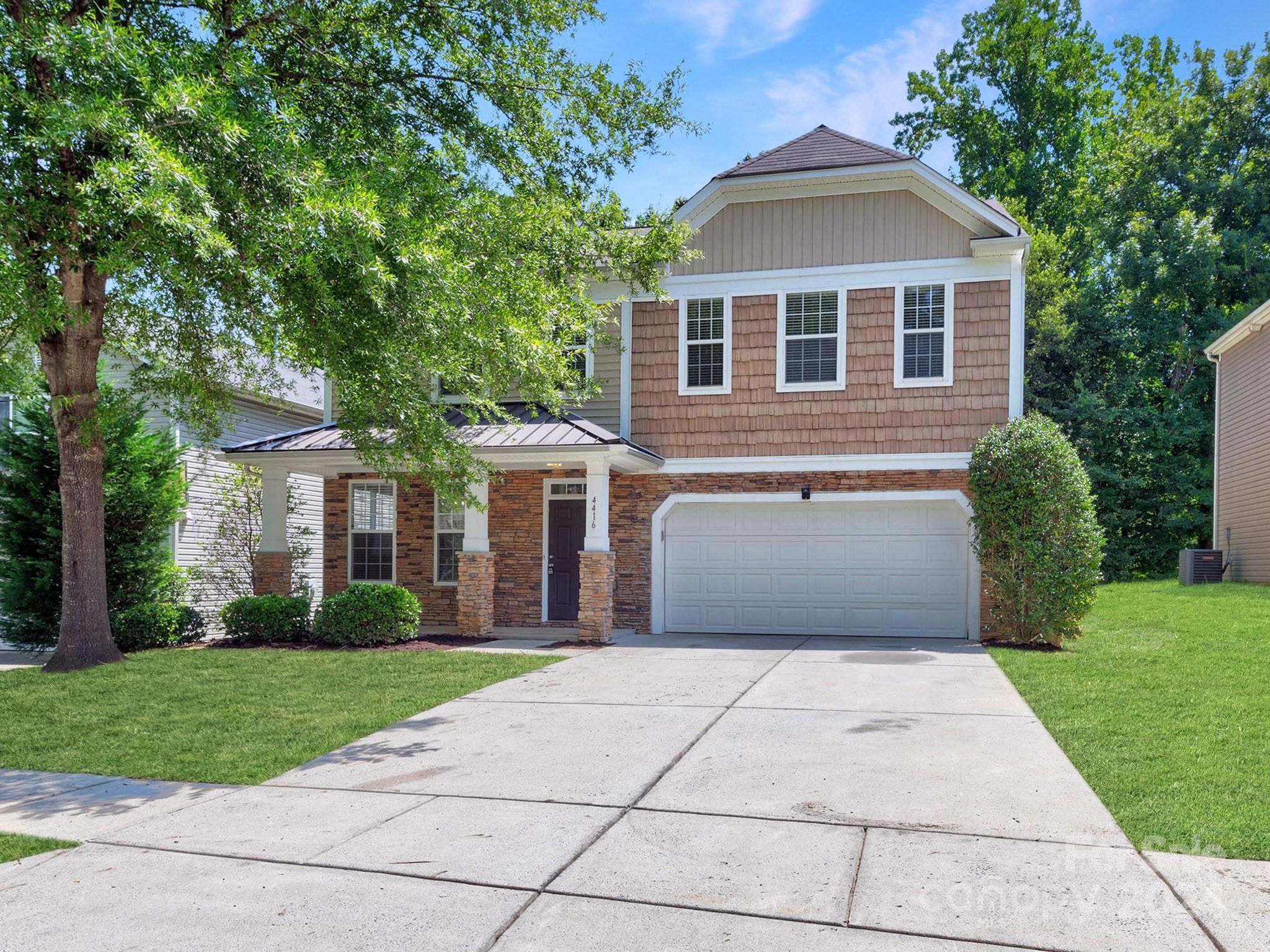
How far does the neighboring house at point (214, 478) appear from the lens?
16812 millimetres

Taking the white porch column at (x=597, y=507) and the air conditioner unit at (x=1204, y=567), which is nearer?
the white porch column at (x=597, y=507)

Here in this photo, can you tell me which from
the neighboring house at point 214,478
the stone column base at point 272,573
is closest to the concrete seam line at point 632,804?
the stone column base at point 272,573

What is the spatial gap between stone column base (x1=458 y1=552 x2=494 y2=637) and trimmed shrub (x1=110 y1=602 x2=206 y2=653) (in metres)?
3.83

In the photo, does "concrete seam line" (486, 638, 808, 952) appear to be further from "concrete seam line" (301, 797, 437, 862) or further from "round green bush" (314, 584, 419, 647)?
"round green bush" (314, 584, 419, 647)

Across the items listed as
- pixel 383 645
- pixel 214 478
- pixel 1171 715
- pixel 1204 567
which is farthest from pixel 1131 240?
pixel 214 478

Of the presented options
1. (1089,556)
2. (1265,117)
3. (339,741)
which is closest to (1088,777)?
(339,741)

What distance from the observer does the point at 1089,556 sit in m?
11.9

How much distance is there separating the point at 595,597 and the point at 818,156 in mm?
7309

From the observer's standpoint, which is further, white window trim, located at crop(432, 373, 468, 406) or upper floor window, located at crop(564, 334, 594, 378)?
upper floor window, located at crop(564, 334, 594, 378)

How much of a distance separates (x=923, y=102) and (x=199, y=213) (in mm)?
29232

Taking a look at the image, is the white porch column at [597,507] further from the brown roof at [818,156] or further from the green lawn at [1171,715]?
the green lawn at [1171,715]

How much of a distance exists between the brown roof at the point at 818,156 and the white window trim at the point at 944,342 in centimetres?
188

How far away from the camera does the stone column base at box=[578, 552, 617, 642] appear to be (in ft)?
43.8

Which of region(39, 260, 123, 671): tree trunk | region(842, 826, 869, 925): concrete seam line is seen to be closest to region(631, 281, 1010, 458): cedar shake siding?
region(39, 260, 123, 671): tree trunk
